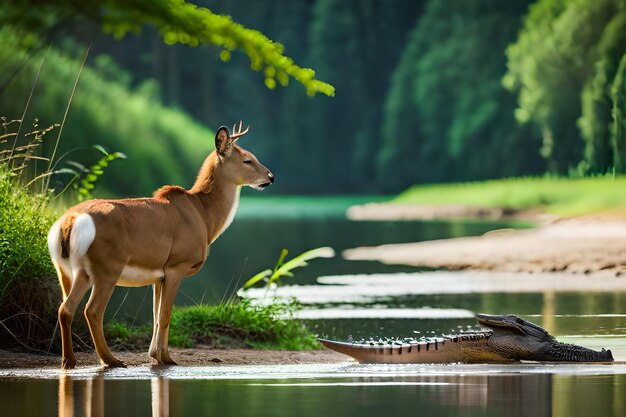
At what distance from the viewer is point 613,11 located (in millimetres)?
39219

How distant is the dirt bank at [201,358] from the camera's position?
8758mm

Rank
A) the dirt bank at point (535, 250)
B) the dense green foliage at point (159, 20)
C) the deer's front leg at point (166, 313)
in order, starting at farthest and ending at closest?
the dirt bank at point (535, 250), the deer's front leg at point (166, 313), the dense green foliage at point (159, 20)

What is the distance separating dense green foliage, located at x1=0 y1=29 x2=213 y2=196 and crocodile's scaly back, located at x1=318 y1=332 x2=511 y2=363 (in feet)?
32.9

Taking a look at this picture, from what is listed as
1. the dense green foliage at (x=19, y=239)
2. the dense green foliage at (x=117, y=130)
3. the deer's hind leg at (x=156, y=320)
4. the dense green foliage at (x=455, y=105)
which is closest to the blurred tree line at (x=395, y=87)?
the dense green foliage at (x=455, y=105)

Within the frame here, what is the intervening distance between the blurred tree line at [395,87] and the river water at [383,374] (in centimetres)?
2554

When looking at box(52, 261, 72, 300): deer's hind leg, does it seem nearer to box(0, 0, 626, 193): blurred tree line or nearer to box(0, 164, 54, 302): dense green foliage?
box(0, 164, 54, 302): dense green foliage

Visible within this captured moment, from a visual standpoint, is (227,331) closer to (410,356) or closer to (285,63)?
(410,356)

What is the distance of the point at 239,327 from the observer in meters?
10.7

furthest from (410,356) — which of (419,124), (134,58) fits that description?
(134,58)

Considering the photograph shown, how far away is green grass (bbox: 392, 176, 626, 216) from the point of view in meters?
30.4

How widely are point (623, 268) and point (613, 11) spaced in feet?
73.0

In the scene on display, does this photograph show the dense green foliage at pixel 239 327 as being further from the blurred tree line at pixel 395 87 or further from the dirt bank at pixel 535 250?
the blurred tree line at pixel 395 87

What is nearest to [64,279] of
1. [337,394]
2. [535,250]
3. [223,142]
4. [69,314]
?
[69,314]

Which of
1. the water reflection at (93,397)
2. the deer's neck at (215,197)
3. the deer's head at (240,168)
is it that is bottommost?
the water reflection at (93,397)
